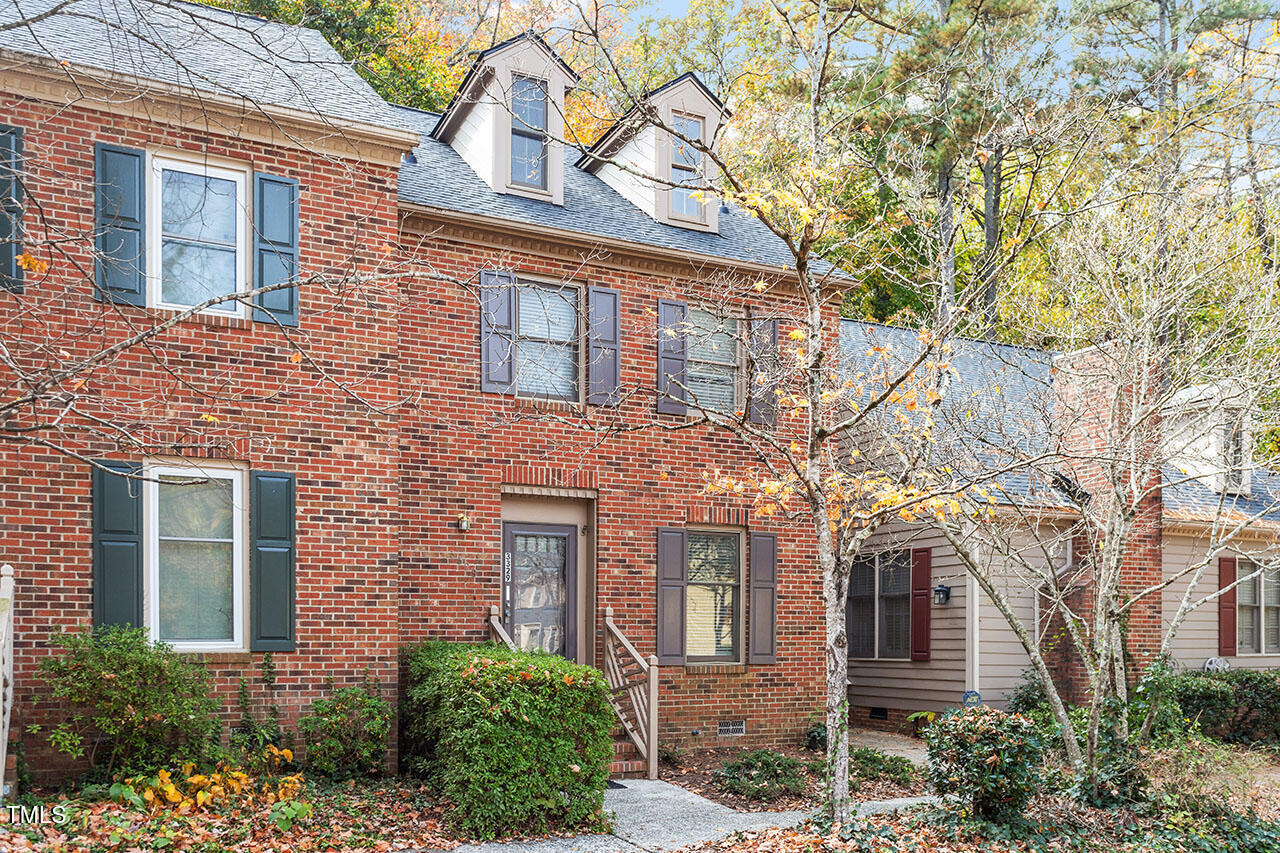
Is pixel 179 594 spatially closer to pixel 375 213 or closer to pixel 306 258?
pixel 306 258

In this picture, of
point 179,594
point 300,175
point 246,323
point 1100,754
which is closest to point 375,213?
point 300,175

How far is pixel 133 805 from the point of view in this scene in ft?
24.3

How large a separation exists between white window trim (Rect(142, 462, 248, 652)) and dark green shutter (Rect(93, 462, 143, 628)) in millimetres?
121

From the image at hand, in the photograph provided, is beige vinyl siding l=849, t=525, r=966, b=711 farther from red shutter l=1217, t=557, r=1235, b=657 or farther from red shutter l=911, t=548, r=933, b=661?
red shutter l=1217, t=557, r=1235, b=657

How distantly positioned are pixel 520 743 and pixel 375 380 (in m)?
3.75

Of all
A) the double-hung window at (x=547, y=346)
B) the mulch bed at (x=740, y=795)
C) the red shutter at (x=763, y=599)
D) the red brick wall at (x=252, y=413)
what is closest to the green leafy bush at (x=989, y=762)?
the mulch bed at (x=740, y=795)

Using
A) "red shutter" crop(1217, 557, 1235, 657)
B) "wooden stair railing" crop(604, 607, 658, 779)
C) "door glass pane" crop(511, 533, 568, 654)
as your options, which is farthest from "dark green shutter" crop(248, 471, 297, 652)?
"red shutter" crop(1217, 557, 1235, 657)

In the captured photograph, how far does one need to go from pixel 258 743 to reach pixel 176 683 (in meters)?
1.02

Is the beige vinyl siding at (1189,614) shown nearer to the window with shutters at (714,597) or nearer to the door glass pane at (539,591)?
the window with shutters at (714,597)

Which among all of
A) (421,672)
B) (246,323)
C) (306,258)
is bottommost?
(421,672)

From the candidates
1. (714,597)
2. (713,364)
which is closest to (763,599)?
(714,597)

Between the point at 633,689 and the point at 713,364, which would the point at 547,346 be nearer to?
the point at 713,364

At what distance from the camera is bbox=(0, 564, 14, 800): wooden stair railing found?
24.8 ft

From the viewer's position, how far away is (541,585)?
1154 centimetres
